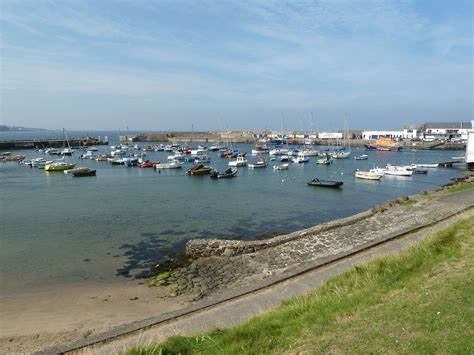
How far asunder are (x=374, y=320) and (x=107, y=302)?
10363 mm

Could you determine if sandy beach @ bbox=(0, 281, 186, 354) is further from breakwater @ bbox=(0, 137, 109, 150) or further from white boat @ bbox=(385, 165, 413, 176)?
breakwater @ bbox=(0, 137, 109, 150)

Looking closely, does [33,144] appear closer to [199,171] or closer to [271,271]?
[199,171]

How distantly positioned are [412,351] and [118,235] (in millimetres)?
20328

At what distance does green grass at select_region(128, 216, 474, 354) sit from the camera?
17.9ft

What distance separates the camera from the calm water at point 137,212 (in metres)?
18.4

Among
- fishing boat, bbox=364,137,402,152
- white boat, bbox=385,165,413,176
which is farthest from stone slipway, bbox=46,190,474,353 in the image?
fishing boat, bbox=364,137,402,152

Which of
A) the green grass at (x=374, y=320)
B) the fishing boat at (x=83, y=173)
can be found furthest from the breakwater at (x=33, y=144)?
the green grass at (x=374, y=320)

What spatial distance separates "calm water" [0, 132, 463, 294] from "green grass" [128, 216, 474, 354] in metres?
10.6

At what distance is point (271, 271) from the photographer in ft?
44.9

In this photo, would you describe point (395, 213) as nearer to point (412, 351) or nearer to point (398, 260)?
point (398, 260)

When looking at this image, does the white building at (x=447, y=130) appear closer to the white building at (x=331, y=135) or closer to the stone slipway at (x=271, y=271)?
the white building at (x=331, y=135)

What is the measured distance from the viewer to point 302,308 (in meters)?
7.66

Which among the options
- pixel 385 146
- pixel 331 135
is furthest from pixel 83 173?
pixel 331 135

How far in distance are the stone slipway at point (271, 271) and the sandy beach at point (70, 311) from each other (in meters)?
1.62
